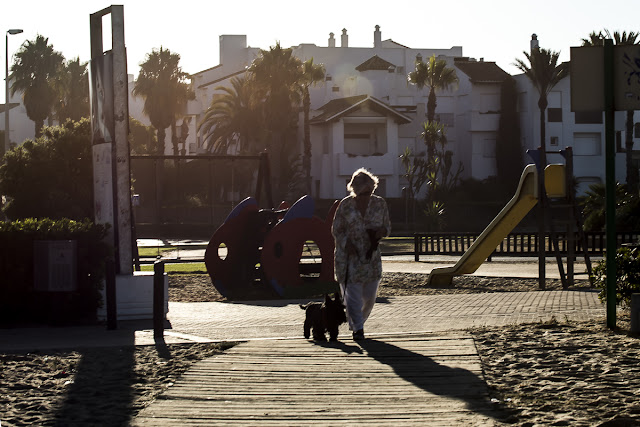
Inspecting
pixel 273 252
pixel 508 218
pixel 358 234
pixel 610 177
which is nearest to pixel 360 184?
pixel 358 234

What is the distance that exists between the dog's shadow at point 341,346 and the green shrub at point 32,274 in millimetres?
4312

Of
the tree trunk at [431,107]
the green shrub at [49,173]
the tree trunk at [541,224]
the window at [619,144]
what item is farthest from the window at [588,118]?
the tree trunk at [541,224]

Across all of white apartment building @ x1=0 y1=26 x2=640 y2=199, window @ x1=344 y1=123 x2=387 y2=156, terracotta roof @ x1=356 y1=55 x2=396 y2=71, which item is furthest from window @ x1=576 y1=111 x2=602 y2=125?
terracotta roof @ x1=356 y1=55 x2=396 y2=71

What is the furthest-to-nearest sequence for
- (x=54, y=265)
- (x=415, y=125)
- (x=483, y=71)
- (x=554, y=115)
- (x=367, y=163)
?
(x=415, y=125) < (x=483, y=71) < (x=554, y=115) < (x=367, y=163) < (x=54, y=265)

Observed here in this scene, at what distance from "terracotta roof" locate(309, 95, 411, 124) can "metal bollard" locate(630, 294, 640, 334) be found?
200 feet

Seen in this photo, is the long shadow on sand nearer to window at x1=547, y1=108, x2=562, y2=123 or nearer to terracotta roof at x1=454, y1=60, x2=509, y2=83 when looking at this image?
window at x1=547, y1=108, x2=562, y2=123

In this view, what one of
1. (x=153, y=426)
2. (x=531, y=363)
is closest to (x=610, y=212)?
(x=531, y=363)

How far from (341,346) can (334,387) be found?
213 cm

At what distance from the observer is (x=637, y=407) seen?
689 centimetres

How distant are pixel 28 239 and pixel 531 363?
23.3 ft

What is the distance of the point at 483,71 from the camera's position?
76188 mm

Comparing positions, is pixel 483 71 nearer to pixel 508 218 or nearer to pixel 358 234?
pixel 508 218

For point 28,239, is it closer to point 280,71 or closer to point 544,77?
point 280,71

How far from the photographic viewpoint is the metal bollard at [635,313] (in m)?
9.81
